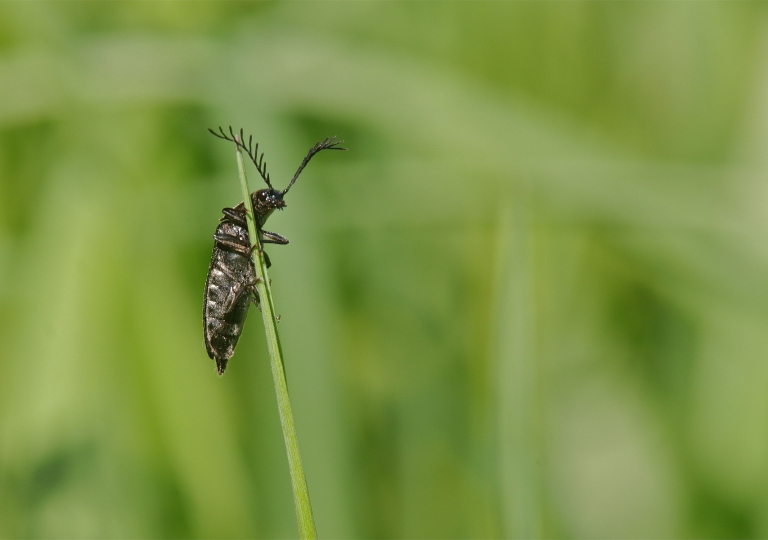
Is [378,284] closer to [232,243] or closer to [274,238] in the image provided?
[274,238]

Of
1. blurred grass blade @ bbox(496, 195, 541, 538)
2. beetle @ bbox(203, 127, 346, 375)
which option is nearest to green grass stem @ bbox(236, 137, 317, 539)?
blurred grass blade @ bbox(496, 195, 541, 538)

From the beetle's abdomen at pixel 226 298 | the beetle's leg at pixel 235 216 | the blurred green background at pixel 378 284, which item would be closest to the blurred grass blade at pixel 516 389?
the blurred green background at pixel 378 284

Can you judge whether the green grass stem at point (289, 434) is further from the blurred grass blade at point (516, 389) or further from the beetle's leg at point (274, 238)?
the beetle's leg at point (274, 238)

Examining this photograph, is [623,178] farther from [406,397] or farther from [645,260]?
[406,397]

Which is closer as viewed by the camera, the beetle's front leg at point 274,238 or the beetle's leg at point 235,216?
the beetle's front leg at point 274,238

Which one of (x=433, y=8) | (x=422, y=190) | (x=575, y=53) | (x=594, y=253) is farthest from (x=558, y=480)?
(x=433, y=8)

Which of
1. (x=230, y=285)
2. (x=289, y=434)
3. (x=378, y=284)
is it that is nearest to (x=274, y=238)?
(x=230, y=285)
